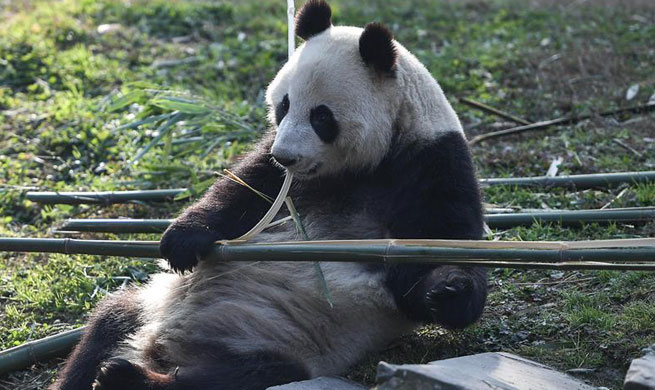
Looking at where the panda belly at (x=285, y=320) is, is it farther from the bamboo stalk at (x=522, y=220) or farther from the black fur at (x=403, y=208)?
the bamboo stalk at (x=522, y=220)

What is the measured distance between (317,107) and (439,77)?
391 centimetres

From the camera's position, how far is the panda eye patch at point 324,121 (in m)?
4.09

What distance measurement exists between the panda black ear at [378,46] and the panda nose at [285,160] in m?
0.59

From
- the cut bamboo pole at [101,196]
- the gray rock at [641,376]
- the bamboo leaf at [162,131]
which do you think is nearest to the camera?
the gray rock at [641,376]

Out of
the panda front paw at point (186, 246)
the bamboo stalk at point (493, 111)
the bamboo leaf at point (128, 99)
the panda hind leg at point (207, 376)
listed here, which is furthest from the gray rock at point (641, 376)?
the bamboo leaf at point (128, 99)

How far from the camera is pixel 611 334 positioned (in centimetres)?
387

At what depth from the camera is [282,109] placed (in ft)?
13.8

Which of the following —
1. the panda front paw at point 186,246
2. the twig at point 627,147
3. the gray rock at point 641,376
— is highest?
the gray rock at point 641,376

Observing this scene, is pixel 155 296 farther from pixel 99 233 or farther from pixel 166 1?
pixel 166 1

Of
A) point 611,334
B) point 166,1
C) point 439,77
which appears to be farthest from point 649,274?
point 166,1

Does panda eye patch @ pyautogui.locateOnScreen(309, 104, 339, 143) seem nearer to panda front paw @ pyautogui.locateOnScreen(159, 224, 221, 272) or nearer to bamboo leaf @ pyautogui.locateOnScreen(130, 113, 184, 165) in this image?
panda front paw @ pyautogui.locateOnScreen(159, 224, 221, 272)

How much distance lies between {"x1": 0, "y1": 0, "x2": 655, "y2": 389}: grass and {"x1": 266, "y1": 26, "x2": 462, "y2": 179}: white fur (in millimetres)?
871

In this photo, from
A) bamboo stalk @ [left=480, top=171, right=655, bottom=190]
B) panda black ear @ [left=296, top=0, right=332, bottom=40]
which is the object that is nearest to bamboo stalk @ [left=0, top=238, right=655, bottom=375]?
panda black ear @ [left=296, top=0, right=332, bottom=40]

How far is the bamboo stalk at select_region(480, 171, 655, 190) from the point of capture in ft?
17.7
